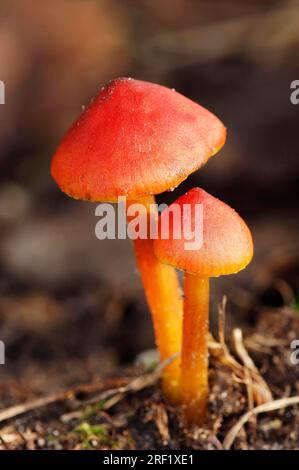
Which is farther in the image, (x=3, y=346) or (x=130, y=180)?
(x=3, y=346)

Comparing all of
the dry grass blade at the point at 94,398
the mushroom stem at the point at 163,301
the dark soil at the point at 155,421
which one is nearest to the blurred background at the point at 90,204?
the dry grass blade at the point at 94,398

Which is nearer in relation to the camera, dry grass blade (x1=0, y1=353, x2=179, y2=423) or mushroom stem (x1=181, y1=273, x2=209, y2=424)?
mushroom stem (x1=181, y1=273, x2=209, y2=424)

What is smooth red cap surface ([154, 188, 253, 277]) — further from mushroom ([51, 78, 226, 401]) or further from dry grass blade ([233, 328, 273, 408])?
dry grass blade ([233, 328, 273, 408])

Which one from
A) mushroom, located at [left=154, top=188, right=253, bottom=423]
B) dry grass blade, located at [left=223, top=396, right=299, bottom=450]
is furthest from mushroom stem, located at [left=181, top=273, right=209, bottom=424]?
dry grass blade, located at [left=223, top=396, right=299, bottom=450]

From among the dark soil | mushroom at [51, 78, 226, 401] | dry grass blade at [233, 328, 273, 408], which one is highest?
mushroom at [51, 78, 226, 401]

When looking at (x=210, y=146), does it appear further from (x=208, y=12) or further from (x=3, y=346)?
(x=208, y=12)

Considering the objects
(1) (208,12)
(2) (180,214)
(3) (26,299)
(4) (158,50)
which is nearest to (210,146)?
(2) (180,214)
